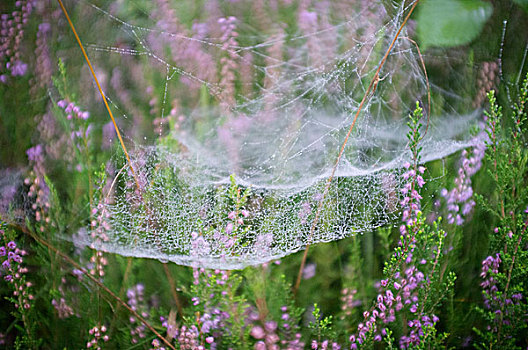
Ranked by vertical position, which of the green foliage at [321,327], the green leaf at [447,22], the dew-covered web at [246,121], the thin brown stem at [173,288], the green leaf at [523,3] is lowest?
the green foliage at [321,327]

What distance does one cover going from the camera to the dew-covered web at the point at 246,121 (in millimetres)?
528

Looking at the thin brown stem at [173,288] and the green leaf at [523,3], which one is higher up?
the green leaf at [523,3]

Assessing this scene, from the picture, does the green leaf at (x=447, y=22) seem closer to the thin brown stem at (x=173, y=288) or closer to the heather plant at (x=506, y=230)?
the heather plant at (x=506, y=230)

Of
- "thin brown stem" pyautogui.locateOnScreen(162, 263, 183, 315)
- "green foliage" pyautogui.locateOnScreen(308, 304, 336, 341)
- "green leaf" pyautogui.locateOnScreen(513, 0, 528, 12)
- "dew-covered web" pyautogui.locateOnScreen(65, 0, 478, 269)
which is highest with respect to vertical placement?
"green leaf" pyautogui.locateOnScreen(513, 0, 528, 12)

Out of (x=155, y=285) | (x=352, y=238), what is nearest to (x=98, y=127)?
(x=155, y=285)

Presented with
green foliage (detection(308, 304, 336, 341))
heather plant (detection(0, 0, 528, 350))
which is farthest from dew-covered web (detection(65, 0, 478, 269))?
green foliage (detection(308, 304, 336, 341))

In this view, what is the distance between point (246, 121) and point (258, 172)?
2.7 inches

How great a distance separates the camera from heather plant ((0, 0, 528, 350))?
0.53 metres

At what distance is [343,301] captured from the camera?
2.18 feet

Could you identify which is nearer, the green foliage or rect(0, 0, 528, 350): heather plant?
rect(0, 0, 528, 350): heather plant

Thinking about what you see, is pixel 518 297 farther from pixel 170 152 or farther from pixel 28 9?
pixel 28 9

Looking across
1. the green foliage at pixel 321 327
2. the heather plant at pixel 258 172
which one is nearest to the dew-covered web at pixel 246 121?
the heather plant at pixel 258 172

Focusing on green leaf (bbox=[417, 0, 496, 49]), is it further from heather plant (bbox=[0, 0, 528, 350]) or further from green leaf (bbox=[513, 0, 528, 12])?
green leaf (bbox=[513, 0, 528, 12])

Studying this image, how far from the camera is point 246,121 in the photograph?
21.1 inches
